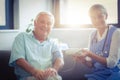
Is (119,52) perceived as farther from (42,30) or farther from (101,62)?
(42,30)

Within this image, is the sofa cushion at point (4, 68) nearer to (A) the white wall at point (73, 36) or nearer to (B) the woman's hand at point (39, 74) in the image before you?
(B) the woman's hand at point (39, 74)

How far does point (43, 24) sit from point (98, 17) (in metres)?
0.50

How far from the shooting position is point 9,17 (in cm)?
281

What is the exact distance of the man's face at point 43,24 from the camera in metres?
1.97

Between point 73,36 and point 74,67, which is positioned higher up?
point 73,36

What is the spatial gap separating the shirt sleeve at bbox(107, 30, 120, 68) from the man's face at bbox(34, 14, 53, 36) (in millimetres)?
600

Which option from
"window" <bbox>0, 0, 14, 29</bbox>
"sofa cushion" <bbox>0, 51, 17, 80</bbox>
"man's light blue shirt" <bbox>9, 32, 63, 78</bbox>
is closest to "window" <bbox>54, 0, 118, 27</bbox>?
"window" <bbox>0, 0, 14, 29</bbox>

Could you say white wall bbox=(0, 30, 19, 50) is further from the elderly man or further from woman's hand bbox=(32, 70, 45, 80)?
woman's hand bbox=(32, 70, 45, 80)

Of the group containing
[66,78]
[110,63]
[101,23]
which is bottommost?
[66,78]

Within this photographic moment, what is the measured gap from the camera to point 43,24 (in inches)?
77.5

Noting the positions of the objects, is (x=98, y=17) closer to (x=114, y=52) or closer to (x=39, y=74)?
(x=114, y=52)

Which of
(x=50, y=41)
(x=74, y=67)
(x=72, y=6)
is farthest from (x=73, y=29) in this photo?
(x=50, y=41)

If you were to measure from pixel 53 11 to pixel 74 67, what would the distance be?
119 cm

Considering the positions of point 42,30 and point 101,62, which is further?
point 42,30
